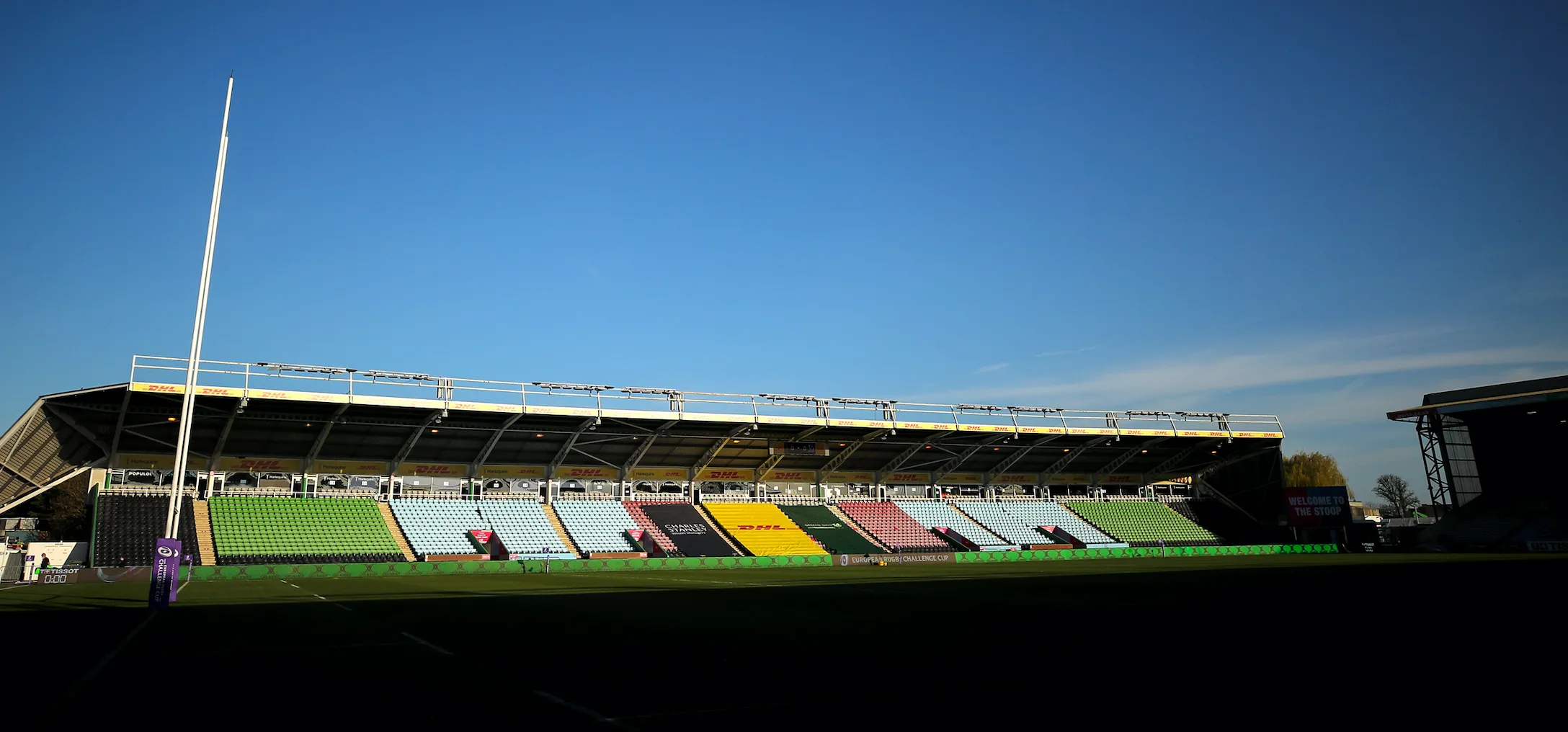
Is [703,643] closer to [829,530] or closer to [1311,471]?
[829,530]

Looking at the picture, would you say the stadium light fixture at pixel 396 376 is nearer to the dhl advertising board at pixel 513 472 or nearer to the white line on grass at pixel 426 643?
the dhl advertising board at pixel 513 472

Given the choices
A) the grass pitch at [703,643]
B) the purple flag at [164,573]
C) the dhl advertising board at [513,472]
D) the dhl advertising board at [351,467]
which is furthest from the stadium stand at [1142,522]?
the purple flag at [164,573]

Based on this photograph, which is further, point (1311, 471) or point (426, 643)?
point (1311, 471)

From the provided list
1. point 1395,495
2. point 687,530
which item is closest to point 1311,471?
point 1395,495

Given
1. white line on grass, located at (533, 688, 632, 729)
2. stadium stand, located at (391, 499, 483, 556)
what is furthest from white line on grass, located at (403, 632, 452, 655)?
stadium stand, located at (391, 499, 483, 556)

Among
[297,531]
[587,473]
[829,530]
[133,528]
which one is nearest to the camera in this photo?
[133,528]

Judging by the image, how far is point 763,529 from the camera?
203 feet

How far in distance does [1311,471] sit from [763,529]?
390 feet

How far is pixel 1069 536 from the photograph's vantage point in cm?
6806

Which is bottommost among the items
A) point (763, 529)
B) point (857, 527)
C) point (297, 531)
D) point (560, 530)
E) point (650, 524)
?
point (857, 527)

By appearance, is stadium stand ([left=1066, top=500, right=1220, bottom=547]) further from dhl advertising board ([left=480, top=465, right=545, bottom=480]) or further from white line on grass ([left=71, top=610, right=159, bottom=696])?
white line on grass ([left=71, top=610, right=159, bottom=696])

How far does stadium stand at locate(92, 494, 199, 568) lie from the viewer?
141 ft

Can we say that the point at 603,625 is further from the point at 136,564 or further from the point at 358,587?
the point at 136,564

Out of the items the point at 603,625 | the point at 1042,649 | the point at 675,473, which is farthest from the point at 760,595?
the point at 675,473
